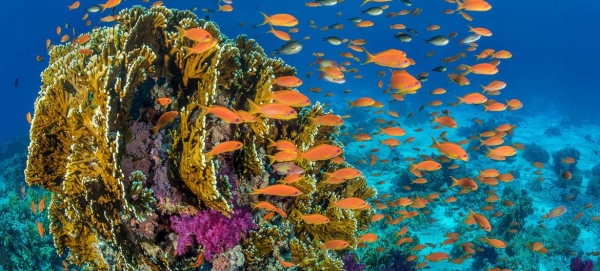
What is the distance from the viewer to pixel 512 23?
511 ft

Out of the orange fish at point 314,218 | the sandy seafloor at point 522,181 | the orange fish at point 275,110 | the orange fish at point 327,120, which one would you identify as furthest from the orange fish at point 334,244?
the sandy seafloor at point 522,181

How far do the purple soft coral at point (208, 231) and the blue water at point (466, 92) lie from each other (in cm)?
559

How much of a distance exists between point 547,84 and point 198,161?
298ft

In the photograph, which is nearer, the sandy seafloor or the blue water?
the sandy seafloor

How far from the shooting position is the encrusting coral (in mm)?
3658

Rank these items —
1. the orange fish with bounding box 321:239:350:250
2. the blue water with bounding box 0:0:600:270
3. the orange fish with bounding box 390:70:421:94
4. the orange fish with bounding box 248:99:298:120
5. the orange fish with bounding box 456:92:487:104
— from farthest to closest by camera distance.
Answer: the blue water with bounding box 0:0:600:270 < the orange fish with bounding box 456:92:487:104 < the orange fish with bounding box 390:70:421:94 < the orange fish with bounding box 321:239:350:250 < the orange fish with bounding box 248:99:298:120

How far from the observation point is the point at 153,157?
4156mm

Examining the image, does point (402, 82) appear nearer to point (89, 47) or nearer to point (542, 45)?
point (89, 47)

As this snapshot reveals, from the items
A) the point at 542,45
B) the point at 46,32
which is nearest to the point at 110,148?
the point at 46,32

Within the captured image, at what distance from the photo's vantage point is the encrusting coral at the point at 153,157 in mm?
3658

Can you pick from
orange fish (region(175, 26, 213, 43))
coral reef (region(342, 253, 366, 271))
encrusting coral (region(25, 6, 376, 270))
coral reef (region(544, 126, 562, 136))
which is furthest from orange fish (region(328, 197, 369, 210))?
coral reef (region(544, 126, 562, 136))

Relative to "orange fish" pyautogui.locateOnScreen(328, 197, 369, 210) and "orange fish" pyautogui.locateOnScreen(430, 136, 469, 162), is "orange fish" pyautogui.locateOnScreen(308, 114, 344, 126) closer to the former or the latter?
"orange fish" pyautogui.locateOnScreen(328, 197, 369, 210)

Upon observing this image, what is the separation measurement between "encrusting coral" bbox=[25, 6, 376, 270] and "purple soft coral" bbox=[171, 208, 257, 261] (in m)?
0.02

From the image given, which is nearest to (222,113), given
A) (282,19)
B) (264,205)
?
(264,205)
